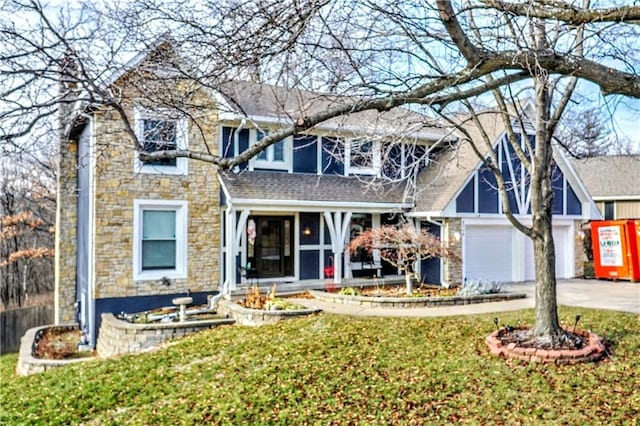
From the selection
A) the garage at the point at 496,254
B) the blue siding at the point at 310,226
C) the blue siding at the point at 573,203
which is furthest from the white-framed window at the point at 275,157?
the blue siding at the point at 573,203

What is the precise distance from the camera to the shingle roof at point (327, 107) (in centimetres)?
651

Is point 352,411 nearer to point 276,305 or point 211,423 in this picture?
point 211,423

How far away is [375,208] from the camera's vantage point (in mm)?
15141

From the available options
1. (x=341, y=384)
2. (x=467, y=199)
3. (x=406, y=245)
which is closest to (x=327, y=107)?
(x=341, y=384)

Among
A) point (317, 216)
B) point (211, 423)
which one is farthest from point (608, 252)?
point (211, 423)

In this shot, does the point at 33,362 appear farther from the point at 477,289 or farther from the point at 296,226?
the point at 477,289

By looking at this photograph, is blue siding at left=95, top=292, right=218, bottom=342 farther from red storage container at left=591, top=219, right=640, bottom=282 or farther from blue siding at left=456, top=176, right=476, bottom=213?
red storage container at left=591, top=219, right=640, bottom=282

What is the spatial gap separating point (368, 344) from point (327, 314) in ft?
9.05

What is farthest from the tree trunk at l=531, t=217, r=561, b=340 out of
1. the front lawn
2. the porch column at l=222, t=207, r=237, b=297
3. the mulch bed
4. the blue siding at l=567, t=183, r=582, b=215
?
the blue siding at l=567, t=183, r=582, b=215

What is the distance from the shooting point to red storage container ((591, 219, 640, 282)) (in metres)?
16.1

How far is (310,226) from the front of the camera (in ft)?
50.0

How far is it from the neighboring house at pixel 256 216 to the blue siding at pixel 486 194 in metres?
0.06

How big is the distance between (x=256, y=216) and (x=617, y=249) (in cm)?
1190

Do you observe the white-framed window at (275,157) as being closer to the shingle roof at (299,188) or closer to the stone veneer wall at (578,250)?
the shingle roof at (299,188)
